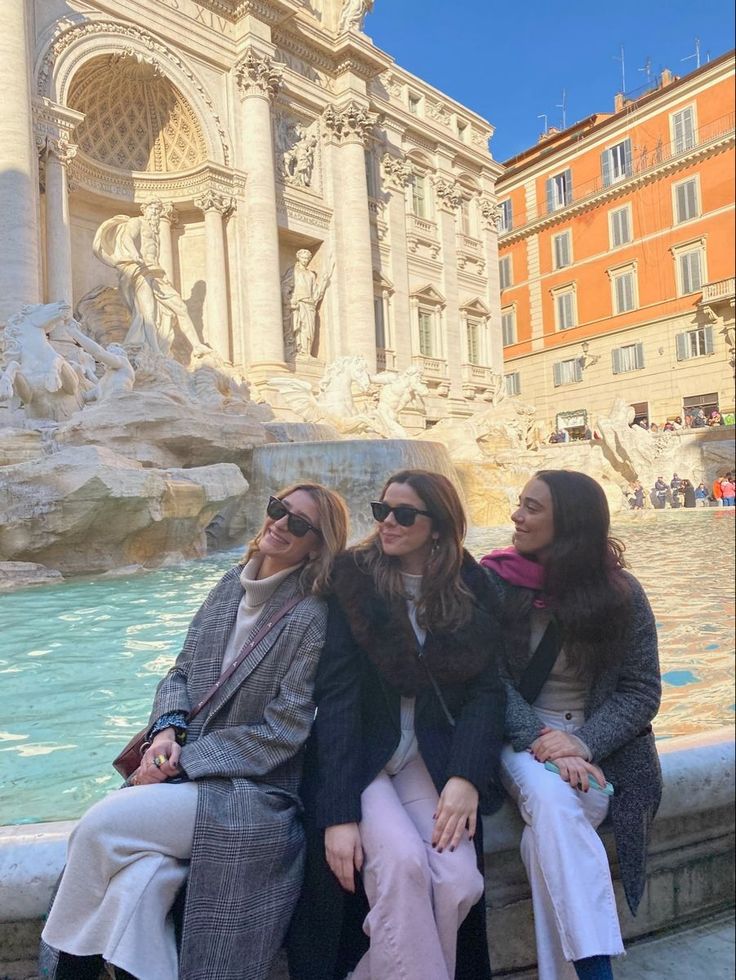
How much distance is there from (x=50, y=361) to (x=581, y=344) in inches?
873

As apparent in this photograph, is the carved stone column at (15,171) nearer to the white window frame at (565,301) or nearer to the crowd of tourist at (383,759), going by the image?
the crowd of tourist at (383,759)

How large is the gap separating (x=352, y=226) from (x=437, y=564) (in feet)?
59.8

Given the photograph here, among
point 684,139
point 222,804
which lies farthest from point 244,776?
point 684,139

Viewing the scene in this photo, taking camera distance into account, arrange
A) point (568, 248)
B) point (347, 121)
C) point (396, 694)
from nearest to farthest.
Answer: point (396, 694)
point (347, 121)
point (568, 248)

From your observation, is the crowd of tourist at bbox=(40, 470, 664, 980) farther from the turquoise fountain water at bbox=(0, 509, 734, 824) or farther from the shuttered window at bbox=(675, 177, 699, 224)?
the shuttered window at bbox=(675, 177, 699, 224)

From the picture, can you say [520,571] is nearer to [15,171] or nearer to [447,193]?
[15,171]

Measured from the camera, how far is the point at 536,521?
68.6 inches

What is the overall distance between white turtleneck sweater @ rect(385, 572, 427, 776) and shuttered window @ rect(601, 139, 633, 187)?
27.2 meters

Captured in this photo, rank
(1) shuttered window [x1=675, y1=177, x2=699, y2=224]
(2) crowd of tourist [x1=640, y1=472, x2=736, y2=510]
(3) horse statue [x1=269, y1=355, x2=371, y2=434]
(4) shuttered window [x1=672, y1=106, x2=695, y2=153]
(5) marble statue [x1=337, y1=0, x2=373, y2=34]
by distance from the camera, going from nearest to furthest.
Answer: (3) horse statue [x1=269, y1=355, x2=371, y2=434], (2) crowd of tourist [x1=640, y1=472, x2=736, y2=510], (5) marble statue [x1=337, y1=0, x2=373, y2=34], (4) shuttered window [x1=672, y1=106, x2=695, y2=153], (1) shuttered window [x1=675, y1=177, x2=699, y2=224]

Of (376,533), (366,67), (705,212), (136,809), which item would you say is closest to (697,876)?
(376,533)

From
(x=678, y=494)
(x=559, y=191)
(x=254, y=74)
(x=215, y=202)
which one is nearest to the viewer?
(x=215, y=202)

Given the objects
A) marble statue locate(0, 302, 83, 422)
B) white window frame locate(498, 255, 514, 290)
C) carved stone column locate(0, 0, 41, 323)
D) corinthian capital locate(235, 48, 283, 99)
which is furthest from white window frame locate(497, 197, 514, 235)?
marble statue locate(0, 302, 83, 422)

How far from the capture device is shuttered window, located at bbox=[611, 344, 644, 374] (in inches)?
998

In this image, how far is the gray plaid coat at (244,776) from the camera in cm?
134
